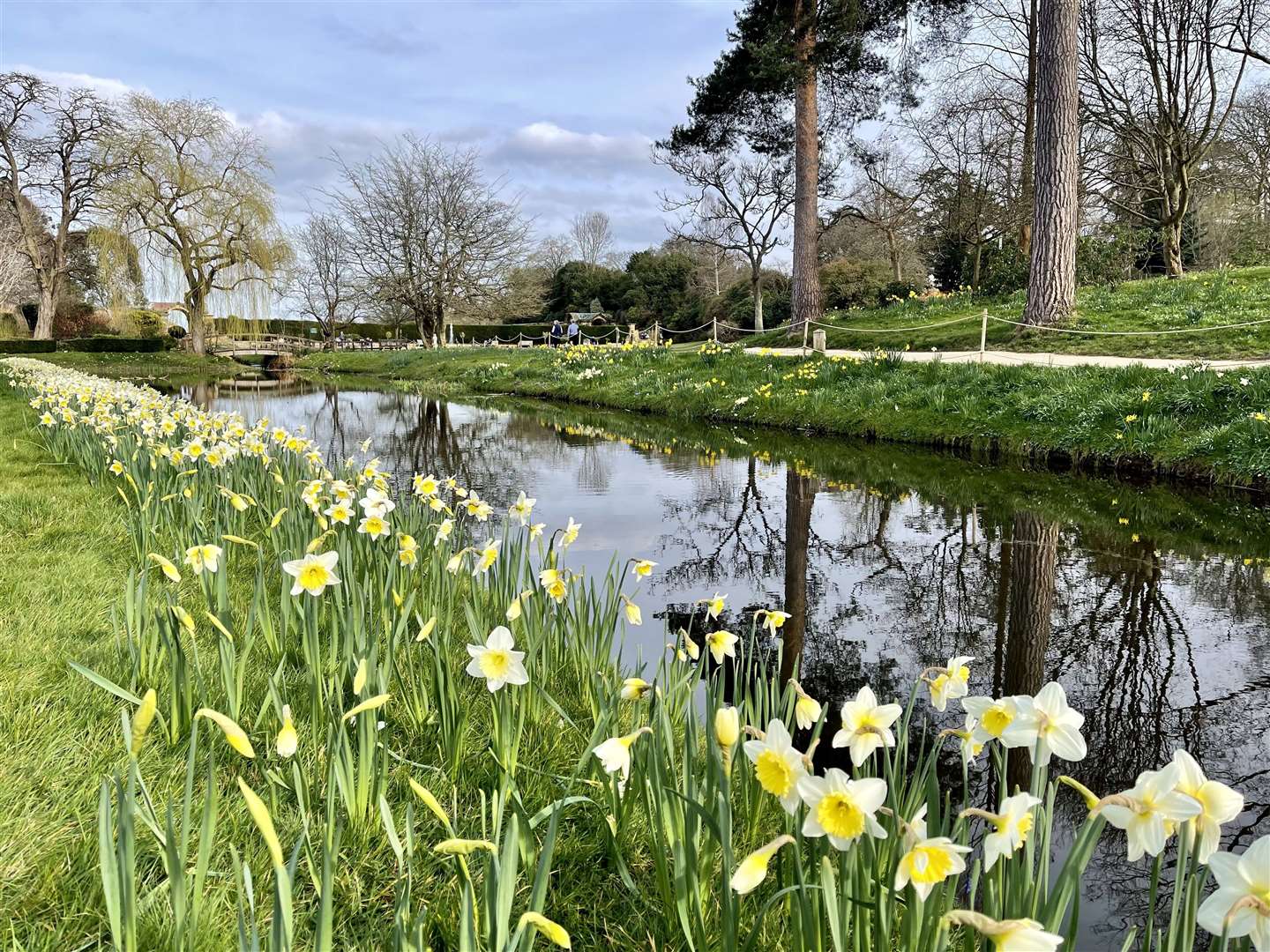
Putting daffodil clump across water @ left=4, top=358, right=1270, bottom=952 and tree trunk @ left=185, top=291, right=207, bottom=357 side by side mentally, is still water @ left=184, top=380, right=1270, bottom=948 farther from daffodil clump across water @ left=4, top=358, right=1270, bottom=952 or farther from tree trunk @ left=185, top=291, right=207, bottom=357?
tree trunk @ left=185, top=291, right=207, bottom=357

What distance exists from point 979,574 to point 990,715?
3.64 metres

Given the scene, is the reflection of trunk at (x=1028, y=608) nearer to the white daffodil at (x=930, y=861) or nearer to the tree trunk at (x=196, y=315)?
the white daffodil at (x=930, y=861)

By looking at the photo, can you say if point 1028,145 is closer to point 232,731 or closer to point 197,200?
point 232,731

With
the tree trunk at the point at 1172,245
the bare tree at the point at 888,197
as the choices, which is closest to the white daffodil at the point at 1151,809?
the tree trunk at the point at 1172,245

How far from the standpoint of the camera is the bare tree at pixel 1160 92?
1850cm

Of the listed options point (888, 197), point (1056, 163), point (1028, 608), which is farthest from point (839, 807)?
point (888, 197)

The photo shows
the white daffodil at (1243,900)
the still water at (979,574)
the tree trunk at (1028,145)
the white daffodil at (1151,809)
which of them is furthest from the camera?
the tree trunk at (1028,145)

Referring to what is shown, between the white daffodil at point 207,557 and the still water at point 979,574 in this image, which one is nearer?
the white daffodil at point 207,557

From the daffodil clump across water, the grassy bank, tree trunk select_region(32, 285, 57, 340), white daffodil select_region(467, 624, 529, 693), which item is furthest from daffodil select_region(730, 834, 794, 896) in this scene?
tree trunk select_region(32, 285, 57, 340)

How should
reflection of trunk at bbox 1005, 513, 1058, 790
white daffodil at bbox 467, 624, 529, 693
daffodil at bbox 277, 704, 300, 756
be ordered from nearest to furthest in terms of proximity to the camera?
daffodil at bbox 277, 704, 300, 756 → white daffodil at bbox 467, 624, 529, 693 → reflection of trunk at bbox 1005, 513, 1058, 790

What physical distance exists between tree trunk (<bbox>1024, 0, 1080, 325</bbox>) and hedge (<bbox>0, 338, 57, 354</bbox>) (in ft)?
108

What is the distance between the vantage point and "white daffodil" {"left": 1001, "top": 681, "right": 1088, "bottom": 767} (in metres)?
1.13

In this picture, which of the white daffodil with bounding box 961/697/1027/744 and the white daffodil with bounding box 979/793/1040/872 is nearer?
the white daffodil with bounding box 979/793/1040/872

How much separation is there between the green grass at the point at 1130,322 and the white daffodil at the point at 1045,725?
11379 millimetres
